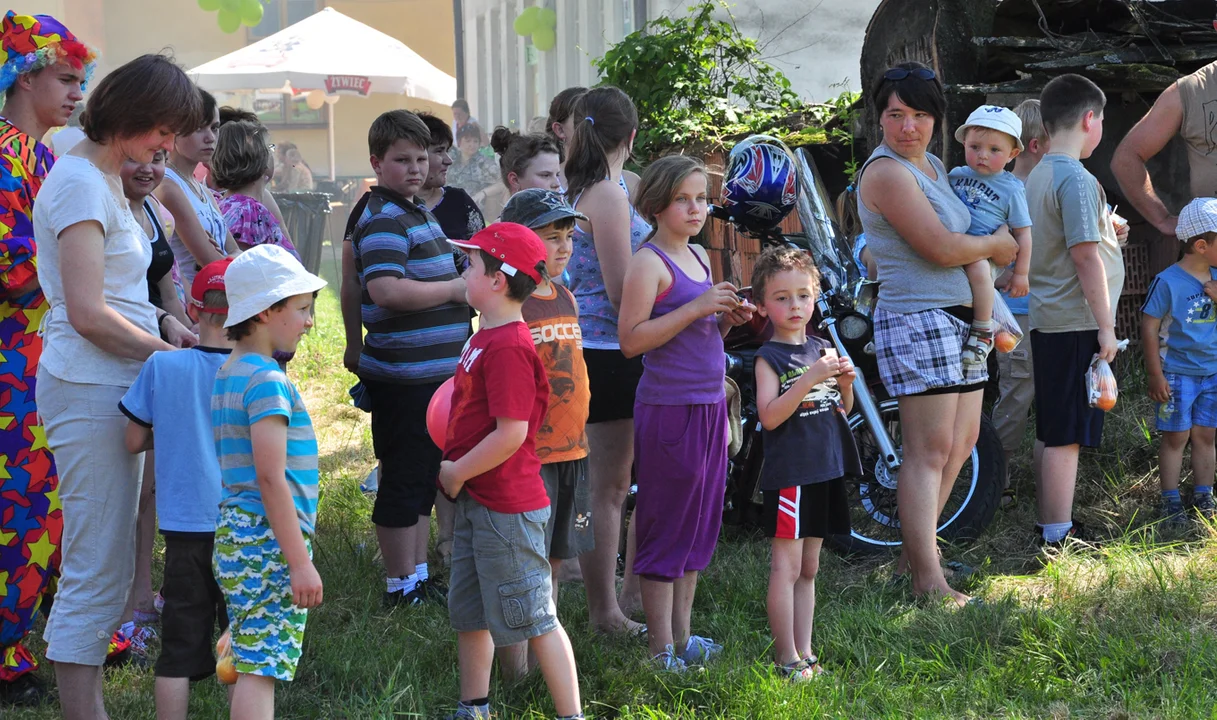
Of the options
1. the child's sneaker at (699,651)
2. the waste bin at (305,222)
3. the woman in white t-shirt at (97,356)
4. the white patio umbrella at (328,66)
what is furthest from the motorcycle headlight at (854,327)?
the white patio umbrella at (328,66)

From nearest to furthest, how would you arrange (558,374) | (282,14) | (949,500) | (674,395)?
(558,374)
(674,395)
(949,500)
(282,14)

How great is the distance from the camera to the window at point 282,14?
33.1 meters

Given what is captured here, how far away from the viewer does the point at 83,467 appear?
340 cm

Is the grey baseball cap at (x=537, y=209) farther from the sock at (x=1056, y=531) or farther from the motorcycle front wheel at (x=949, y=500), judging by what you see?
the sock at (x=1056, y=531)

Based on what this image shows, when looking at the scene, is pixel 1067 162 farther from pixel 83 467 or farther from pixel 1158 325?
pixel 83 467

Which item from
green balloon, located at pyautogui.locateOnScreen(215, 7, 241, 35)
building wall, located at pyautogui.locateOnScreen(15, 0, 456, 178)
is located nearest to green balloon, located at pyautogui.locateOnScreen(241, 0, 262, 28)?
green balloon, located at pyautogui.locateOnScreen(215, 7, 241, 35)

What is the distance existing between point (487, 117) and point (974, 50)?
17663 millimetres

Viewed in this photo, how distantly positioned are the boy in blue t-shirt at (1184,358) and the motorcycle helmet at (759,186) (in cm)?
188

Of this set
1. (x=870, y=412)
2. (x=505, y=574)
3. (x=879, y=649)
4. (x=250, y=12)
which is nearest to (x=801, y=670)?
(x=879, y=649)

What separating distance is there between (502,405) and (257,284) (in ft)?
2.23

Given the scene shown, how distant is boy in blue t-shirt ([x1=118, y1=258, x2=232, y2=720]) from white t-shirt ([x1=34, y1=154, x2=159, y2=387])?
229mm

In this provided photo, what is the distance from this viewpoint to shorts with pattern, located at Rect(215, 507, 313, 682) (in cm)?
300

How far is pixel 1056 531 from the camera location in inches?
198

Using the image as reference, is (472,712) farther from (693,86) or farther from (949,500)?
(693,86)
